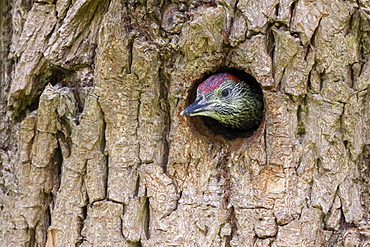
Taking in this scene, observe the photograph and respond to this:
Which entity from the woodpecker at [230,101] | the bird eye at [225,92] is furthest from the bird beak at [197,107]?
the bird eye at [225,92]

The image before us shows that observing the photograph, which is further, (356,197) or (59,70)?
(59,70)

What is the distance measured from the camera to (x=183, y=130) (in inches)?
120

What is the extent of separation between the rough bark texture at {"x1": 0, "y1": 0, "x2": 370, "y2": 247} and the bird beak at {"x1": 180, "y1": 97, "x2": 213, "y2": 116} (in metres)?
0.07

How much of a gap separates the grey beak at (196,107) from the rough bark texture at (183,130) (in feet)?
0.23

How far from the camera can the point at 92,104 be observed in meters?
3.01

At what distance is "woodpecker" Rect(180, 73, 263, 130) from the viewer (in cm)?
339

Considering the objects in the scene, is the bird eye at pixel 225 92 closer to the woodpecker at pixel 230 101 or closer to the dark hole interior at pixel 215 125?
the woodpecker at pixel 230 101

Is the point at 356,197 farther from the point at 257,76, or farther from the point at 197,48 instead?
the point at 197,48

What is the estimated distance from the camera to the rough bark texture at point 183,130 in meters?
2.84

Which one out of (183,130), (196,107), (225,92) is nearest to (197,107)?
(196,107)

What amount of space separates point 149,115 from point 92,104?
0.38 m

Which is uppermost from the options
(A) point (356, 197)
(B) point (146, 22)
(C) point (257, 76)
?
(B) point (146, 22)

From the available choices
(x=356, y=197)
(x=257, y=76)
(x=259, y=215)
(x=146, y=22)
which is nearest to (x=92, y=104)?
(x=146, y=22)

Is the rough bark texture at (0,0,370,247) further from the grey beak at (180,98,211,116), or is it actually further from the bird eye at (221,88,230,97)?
the bird eye at (221,88,230,97)
